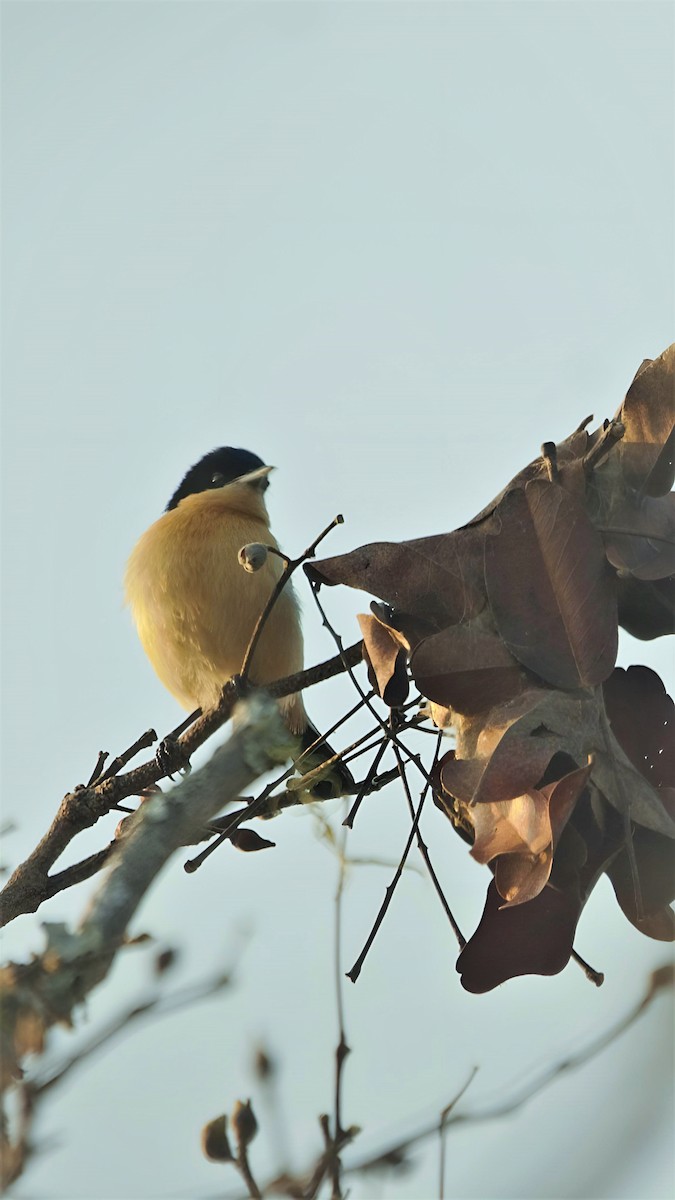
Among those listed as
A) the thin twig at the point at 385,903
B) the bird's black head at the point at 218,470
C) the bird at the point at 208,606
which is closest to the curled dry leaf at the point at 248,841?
the thin twig at the point at 385,903

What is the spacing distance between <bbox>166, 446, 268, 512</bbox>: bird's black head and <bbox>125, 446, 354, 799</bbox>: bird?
433mm

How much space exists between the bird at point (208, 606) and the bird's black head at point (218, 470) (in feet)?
1.42

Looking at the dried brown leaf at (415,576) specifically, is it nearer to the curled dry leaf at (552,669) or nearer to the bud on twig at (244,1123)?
the curled dry leaf at (552,669)

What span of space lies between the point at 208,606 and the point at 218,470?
1.18m

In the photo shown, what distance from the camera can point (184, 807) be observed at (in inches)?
48.5

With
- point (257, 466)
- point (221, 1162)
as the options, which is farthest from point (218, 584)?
point (221, 1162)

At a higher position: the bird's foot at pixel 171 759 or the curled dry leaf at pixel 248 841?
the bird's foot at pixel 171 759

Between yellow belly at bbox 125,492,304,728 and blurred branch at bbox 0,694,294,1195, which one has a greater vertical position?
yellow belly at bbox 125,492,304,728

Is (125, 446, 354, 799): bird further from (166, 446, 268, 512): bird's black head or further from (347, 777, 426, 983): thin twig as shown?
(347, 777, 426, 983): thin twig

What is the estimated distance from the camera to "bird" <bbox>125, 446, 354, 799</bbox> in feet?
14.0

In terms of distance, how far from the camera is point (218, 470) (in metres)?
5.32

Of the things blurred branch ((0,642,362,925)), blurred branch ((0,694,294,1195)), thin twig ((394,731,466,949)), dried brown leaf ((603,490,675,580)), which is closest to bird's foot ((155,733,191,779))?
blurred branch ((0,642,362,925))

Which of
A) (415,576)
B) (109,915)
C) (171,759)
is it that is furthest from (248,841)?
(109,915)

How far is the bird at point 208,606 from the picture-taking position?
14.0 ft
